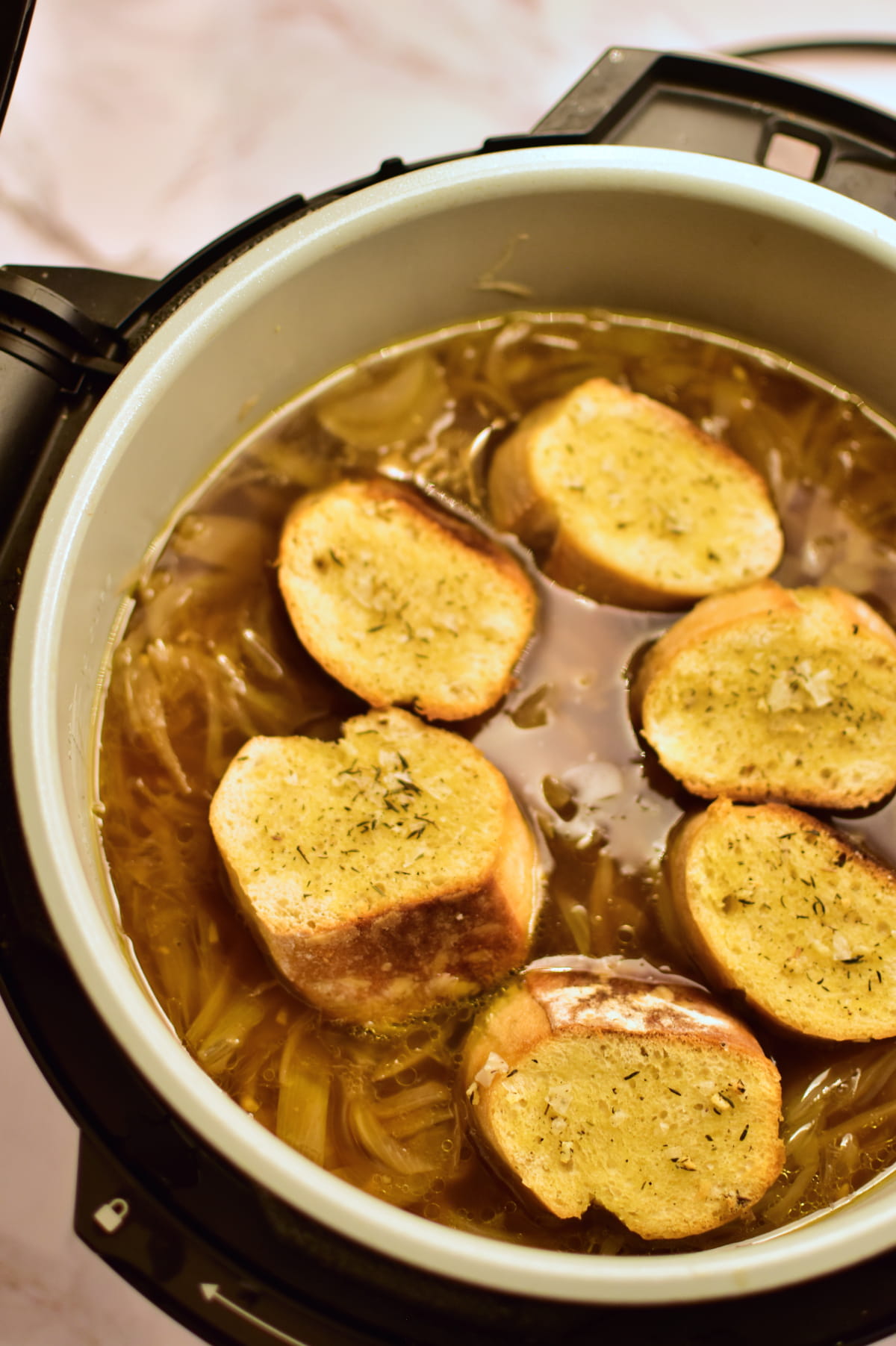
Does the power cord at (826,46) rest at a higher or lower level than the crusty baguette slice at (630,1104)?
higher

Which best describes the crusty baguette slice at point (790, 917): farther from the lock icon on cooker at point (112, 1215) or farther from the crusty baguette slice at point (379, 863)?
the lock icon on cooker at point (112, 1215)

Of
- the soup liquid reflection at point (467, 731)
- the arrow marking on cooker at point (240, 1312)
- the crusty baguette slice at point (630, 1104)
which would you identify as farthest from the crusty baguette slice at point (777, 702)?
the arrow marking on cooker at point (240, 1312)

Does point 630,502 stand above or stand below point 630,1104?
above

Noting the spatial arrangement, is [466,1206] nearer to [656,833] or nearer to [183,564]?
[656,833]

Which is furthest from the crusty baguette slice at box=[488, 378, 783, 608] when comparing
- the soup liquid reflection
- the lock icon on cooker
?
the lock icon on cooker

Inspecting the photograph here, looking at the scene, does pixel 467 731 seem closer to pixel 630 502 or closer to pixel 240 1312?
pixel 630 502

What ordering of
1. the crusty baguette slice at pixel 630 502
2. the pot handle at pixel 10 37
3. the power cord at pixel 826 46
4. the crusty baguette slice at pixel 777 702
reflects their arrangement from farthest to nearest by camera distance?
1. the power cord at pixel 826 46
2. the crusty baguette slice at pixel 630 502
3. the crusty baguette slice at pixel 777 702
4. the pot handle at pixel 10 37

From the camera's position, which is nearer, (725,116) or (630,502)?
(725,116)

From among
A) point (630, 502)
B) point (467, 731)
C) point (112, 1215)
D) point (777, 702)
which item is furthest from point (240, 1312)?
point (630, 502)
